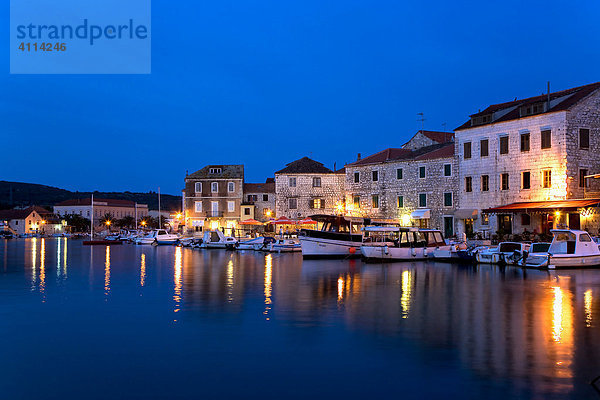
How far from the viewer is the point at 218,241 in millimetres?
53281

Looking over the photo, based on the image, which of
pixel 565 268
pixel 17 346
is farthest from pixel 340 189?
pixel 17 346

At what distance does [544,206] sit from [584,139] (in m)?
5.74

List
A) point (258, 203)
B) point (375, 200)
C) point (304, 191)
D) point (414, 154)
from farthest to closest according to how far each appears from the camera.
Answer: point (258, 203) → point (304, 191) → point (375, 200) → point (414, 154)

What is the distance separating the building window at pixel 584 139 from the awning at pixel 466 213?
27.6ft

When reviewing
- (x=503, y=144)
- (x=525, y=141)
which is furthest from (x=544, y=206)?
(x=503, y=144)

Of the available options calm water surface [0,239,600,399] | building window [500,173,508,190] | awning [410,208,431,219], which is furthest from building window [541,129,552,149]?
calm water surface [0,239,600,399]

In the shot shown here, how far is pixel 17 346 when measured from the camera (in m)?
11.5

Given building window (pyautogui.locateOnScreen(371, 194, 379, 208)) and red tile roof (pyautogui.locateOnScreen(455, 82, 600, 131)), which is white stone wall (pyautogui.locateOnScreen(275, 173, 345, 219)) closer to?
building window (pyautogui.locateOnScreen(371, 194, 379, 208))

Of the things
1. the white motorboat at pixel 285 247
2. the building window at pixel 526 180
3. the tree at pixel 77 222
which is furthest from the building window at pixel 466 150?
the tree at pixel 77 222

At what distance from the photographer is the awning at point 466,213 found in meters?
40.5

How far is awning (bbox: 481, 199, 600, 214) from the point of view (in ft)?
103

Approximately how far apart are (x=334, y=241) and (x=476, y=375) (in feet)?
90.2

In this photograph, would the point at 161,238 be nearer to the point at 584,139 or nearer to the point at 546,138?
the point at 546,138

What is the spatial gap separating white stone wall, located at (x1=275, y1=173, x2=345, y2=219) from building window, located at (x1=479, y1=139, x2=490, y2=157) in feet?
76.6
